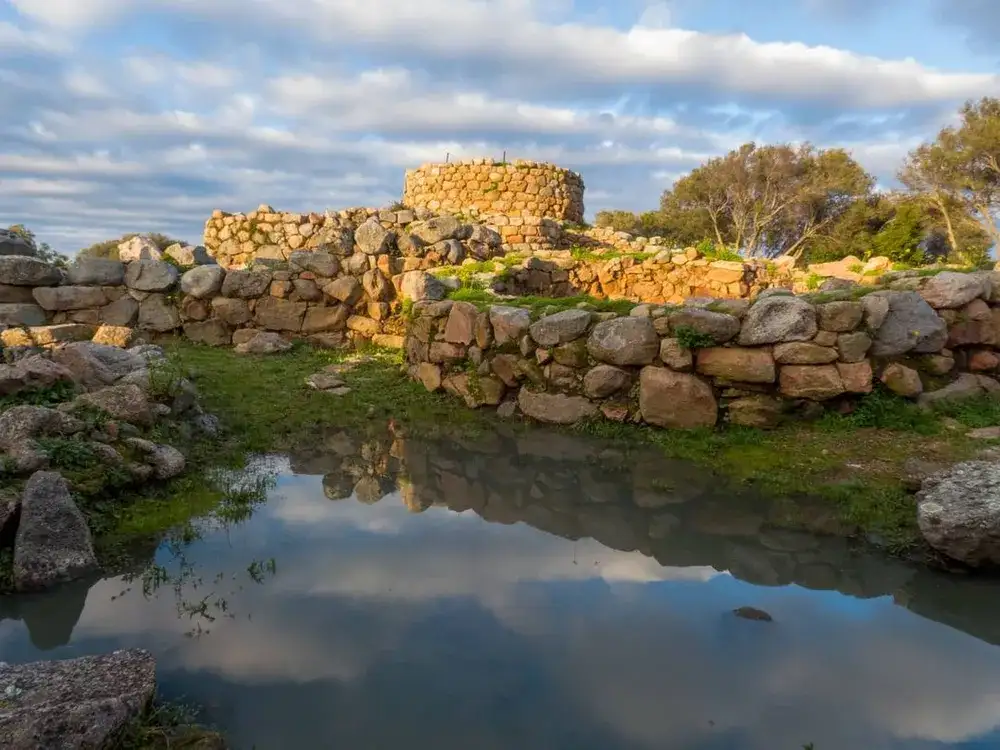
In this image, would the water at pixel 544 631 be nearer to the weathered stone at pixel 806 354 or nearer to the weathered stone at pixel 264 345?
the weathered stone at pixel 806 354

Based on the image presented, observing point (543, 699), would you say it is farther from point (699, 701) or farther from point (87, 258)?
point (87, 258)

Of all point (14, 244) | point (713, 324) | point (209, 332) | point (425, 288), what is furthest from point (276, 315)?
point (713, 324)

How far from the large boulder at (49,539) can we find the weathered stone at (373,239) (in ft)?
31.9

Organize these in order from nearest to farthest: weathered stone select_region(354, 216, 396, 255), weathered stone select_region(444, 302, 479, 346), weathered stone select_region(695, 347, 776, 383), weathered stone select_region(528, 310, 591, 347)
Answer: weathered stone select_region(695, 347, 776, 383) → weathered stone select_region(528, 310, 591, 347) → weathered stone select_region(444, 302, 479, 346) → weathered stone select_region(354, 216, 396, 255)

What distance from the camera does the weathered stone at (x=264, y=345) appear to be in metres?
11.9

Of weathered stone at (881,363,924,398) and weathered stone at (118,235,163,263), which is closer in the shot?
weathered stone at (881,363,924,398)

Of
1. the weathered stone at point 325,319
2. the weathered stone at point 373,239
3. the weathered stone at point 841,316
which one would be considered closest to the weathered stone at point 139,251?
the weathered stone at point 325,319

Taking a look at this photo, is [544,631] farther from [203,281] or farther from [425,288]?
[203,281]

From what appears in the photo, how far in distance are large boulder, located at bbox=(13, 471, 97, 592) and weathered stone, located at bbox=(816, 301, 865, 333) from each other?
7281 millimetres

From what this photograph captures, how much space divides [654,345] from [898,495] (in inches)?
123

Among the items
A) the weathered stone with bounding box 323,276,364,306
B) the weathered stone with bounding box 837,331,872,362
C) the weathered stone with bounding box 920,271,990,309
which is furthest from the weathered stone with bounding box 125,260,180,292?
the weathered stone with bounding box 920,271,990,309

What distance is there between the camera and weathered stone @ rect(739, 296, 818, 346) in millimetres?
7559

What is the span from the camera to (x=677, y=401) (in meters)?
7.83

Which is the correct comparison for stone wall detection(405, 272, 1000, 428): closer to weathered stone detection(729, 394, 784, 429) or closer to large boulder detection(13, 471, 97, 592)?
weathered stone detection(729, 394, 784, 429)
